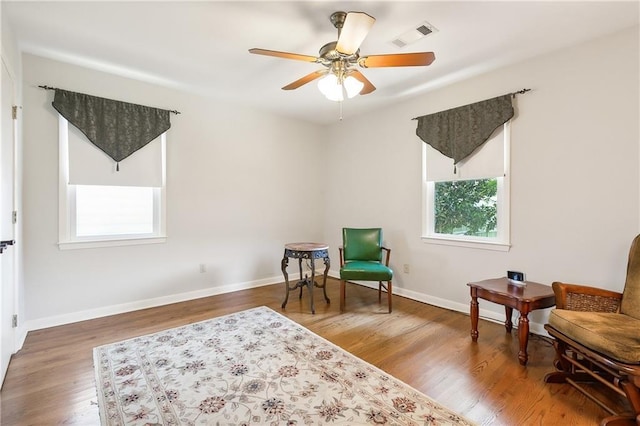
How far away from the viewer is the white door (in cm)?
204

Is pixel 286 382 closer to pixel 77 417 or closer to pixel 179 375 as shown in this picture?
pixel 179 375

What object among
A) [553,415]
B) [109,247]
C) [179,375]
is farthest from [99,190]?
[553,415]

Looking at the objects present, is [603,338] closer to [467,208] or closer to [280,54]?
[467,208]

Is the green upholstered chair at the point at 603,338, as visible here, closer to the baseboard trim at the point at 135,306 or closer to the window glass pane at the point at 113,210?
the baseboard trim at the point at 135,306

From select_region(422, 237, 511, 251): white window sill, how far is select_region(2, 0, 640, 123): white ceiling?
1792 mm

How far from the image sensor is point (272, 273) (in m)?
4.59

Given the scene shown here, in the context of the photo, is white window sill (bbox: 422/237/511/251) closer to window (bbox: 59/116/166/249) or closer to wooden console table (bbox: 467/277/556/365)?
wooden console table (bbox: 467/277/556/365)

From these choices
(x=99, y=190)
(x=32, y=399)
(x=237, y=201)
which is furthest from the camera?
(x=237, y=201)

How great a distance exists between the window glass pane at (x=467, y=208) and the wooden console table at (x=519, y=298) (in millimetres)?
719

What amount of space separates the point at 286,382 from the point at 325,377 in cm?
27

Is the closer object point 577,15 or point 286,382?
point 286,382

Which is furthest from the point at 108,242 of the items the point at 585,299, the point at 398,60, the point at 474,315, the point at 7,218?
the point at 585,299

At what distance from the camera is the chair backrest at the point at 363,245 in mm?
3842

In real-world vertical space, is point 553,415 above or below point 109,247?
below
